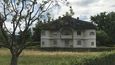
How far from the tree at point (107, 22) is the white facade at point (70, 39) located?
17493 millimetres

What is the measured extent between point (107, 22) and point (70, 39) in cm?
3046

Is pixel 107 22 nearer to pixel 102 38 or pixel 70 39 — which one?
pixel 102 38

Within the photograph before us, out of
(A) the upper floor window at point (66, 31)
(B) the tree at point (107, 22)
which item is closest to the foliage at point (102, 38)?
(B) the tree at point (107, 22)

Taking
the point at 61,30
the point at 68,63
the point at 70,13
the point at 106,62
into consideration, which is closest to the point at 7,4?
the point at 70,13

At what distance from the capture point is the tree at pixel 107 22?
112 metres

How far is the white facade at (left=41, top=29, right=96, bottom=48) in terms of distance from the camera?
92706mm

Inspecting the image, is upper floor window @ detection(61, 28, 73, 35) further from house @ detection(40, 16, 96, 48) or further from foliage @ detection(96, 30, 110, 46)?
foliage @ detection(96, 30, 110, 46)

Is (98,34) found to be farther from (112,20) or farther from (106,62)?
(106,62)

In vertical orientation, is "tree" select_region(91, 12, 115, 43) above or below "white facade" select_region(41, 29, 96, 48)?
above

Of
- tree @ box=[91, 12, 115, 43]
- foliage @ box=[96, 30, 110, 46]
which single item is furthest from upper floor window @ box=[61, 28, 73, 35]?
tree @ box=[91, 12, 115, 43]

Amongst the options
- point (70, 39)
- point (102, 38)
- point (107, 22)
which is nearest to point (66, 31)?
point (70, 39)

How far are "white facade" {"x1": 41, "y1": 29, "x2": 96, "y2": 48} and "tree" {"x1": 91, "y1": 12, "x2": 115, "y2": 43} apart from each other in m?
17.5

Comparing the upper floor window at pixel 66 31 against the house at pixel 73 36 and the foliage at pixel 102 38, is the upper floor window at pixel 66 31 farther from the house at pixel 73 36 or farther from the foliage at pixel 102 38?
the foliage at pixel 102 38

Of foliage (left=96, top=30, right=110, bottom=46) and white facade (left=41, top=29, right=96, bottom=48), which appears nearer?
white facade (left=41, top=29, right=96, bottom=48)
